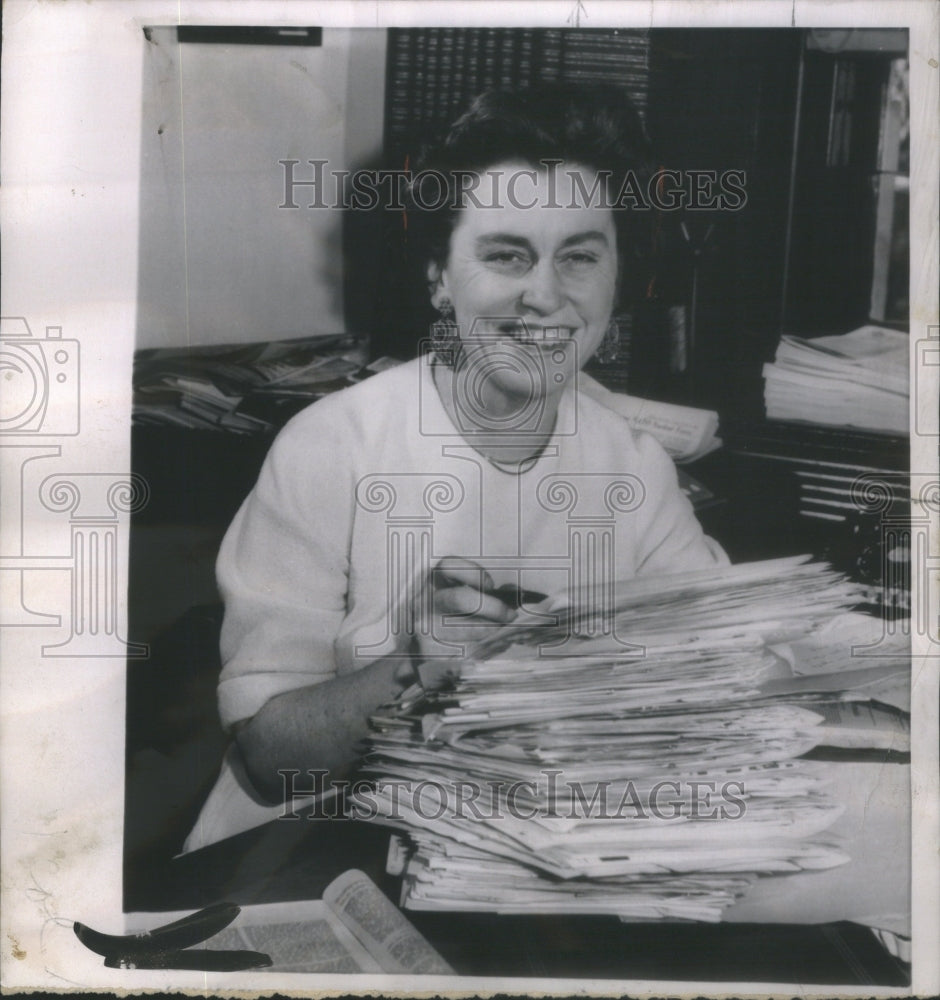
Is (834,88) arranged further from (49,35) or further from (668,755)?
(49,35)

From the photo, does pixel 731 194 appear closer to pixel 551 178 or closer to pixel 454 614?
pixel 551 178

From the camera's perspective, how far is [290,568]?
1.19m

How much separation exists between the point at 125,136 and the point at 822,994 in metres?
1.33

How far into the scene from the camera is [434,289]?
3.88 ft

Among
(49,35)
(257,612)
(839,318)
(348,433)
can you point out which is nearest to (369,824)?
(257,612)

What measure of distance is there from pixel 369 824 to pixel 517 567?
0.35m

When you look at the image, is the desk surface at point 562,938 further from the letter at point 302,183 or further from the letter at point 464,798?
the letter at point 302,183

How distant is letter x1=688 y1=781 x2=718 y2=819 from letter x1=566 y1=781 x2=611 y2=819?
0.10m

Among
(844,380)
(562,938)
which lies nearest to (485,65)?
(844,380)

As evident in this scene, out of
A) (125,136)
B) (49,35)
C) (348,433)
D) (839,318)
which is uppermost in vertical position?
(49,35)

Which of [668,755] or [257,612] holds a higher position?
[257,612]

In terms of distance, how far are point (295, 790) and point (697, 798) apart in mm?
478

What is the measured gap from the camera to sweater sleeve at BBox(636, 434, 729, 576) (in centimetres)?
119

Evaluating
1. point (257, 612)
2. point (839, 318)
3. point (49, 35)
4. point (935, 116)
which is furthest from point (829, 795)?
point (49, 35)
